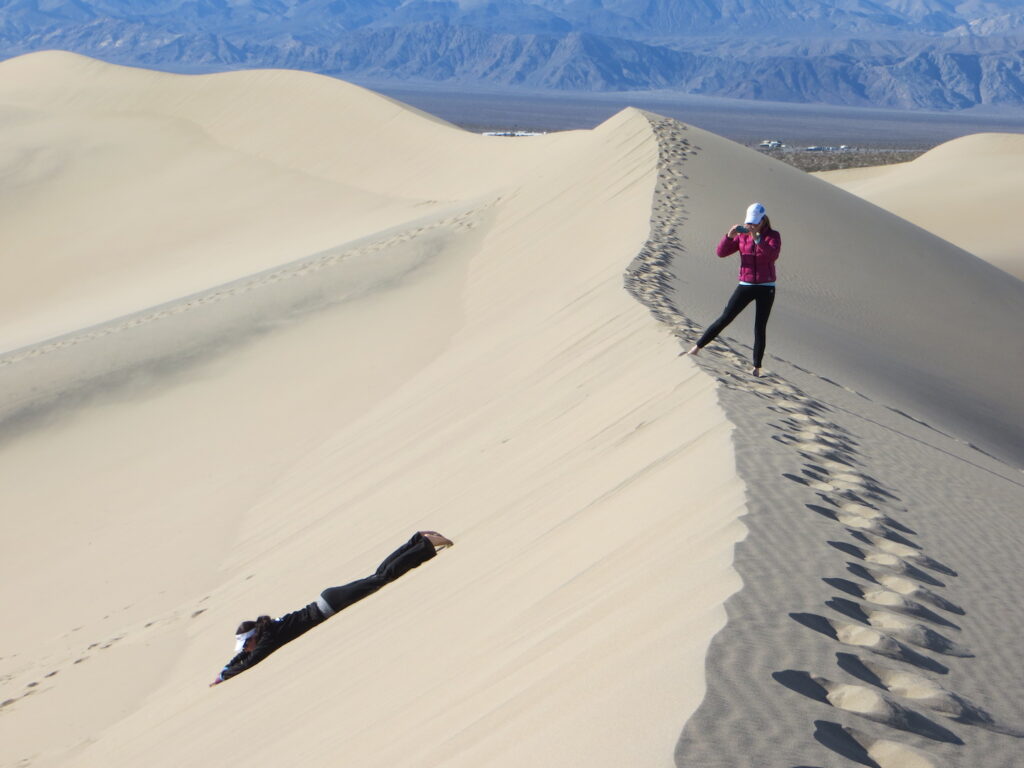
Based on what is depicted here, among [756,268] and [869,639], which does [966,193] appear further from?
[869,639]

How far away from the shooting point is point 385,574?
540cm

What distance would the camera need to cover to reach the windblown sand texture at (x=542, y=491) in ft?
10.5

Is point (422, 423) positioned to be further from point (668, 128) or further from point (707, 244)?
point (668, 128)

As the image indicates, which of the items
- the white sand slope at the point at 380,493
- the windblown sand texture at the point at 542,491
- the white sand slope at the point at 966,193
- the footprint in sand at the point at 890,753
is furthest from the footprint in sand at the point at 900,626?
the white sand slope at the point at 966,193

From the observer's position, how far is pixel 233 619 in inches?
242

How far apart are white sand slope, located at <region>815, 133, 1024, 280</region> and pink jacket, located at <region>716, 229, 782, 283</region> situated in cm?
1690

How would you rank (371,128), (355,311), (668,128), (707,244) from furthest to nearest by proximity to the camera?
(371,128), (668,128), (355,311), (707,244)

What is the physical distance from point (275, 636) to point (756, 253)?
356 cm

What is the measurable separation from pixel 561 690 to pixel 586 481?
2.38 m

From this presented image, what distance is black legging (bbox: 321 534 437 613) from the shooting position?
17.3ft

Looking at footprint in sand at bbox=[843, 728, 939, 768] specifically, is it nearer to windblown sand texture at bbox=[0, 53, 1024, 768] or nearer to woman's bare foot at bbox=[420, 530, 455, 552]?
windblown sand texture at bbox=[0, 53, 1024, 768]

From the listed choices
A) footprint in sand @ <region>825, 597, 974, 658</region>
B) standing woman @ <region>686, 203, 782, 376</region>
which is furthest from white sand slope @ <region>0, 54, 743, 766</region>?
standing woman @ <region>686, 203, 782, 376</region>

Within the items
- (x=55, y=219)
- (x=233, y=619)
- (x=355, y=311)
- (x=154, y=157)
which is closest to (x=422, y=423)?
(x=233, y=619)

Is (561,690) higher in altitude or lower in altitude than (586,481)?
lower
